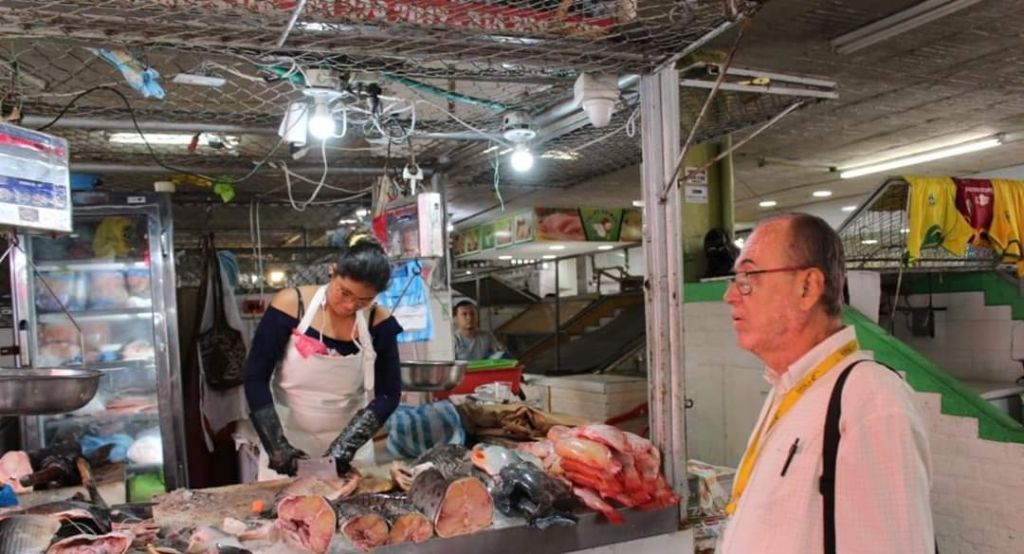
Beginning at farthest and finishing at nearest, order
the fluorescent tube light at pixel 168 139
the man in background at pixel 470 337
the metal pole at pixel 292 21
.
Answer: the man in background at pixel 470 337
the fluorescent tube light at pixel 168 139
the metal pole at pixel 292 21

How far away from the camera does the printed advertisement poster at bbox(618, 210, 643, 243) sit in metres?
11.0

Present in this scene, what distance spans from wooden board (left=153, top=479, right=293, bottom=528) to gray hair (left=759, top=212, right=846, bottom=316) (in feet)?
6.47

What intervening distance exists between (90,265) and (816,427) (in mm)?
5005

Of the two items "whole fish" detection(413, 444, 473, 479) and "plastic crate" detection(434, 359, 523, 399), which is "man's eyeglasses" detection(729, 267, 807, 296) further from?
"plastic crate" detection(434, 359, 523, 399)

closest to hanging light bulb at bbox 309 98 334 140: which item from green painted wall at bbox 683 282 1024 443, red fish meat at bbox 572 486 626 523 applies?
red fish meat at bbox 572 486 626 523

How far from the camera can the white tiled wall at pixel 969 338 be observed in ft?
19.7

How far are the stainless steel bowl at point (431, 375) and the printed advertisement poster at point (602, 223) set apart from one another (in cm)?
715

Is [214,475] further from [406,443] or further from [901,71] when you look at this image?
[901,71]

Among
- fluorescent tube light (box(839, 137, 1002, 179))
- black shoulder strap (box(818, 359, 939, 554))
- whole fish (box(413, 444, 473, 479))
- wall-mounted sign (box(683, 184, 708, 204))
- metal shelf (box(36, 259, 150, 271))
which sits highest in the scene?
fluorescent tube light (box(839, 137, 1002, 179))

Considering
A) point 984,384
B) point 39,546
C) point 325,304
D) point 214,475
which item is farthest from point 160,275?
point 984,384

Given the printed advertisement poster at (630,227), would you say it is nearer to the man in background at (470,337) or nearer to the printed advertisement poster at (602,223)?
the printed advertisement poster at (602,223)

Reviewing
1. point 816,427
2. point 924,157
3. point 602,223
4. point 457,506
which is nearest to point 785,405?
point 816,427

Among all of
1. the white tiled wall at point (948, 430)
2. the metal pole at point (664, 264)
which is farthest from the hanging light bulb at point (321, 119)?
the white tiled wall at point (948, 430)

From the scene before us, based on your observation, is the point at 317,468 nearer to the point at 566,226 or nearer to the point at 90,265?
the point at 90,265
